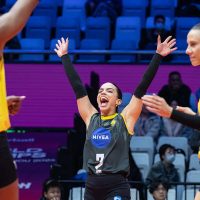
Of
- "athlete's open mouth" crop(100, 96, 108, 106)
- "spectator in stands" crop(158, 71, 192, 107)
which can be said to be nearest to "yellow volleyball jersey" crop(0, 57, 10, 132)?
"athlete's open mouth" crop(100, 96, 108, 106)

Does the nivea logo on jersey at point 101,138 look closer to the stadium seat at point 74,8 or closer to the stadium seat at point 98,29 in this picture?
the stadium seat at point 98,29

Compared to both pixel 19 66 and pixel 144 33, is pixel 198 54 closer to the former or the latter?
pixel 19 66

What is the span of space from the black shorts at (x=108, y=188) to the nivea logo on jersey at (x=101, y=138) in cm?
29

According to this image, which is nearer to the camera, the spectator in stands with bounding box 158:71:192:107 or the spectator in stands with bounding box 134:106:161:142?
the spectator in stands with bounding box 134:106:161:142

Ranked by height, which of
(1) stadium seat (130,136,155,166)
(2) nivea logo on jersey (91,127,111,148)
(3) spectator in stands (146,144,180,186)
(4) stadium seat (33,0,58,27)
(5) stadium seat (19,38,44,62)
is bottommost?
(3) spectator in stands (146,144,180,186)

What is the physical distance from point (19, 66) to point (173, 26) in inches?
142

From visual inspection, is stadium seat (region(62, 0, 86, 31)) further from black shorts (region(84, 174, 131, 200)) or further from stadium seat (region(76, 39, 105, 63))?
black shorts (region(84, 174, 131, 200))

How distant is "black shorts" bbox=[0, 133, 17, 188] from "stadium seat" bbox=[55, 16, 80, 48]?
1146cm

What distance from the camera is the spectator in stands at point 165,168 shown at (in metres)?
9.90

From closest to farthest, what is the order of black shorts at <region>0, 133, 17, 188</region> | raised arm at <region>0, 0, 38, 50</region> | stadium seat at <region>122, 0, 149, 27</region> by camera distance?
raised arm at <region>0, 0, 38, 50</region> < black shorts at <region>0, 133, 17, 188</region> < stadium seat at <region>122, 0, 149, 27</region>

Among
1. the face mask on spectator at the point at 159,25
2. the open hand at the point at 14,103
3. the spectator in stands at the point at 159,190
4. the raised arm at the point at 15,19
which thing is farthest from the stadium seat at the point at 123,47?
the raised arm at the point at 15,19

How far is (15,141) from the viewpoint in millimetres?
12383

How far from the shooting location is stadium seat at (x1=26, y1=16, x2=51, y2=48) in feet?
49.6

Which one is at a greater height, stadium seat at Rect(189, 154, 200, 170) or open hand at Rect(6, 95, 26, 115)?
open hand at Rect(6, 95, 26, 115)
